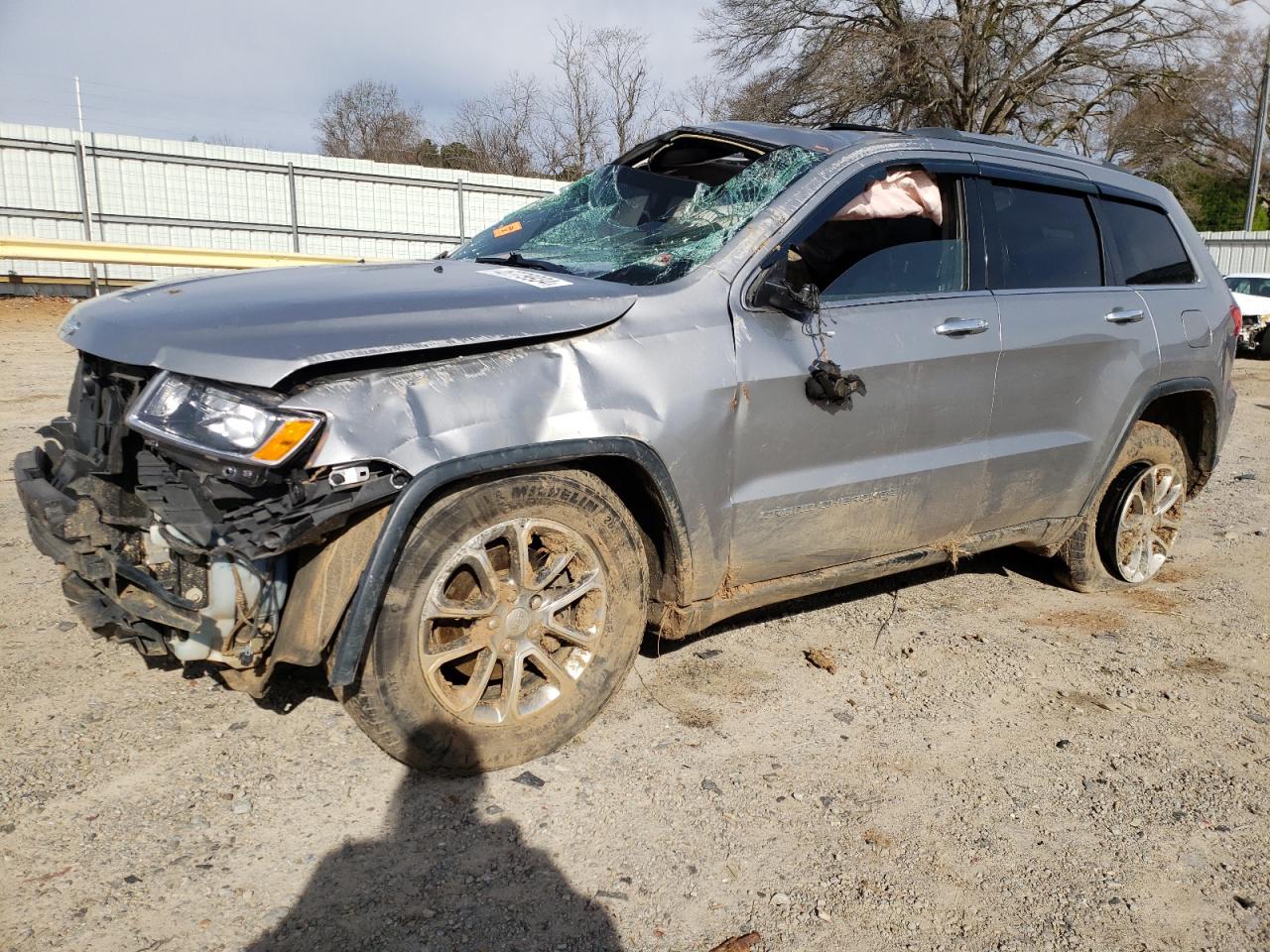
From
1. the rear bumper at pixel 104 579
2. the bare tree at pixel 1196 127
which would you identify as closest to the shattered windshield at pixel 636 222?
the rear bumper at pixel 104 579

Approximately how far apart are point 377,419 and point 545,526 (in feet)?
1.99

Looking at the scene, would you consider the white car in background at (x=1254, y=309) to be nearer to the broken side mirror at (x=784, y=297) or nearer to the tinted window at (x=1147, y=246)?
the tinted window at (x=1147, y=246)

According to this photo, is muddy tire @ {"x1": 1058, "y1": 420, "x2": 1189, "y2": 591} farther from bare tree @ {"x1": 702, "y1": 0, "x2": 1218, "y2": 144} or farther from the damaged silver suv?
bare tree @ {"x1": 702, "y1": 0, "x2": 1218, "y2": 144}

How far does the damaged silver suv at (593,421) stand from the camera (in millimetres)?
2467

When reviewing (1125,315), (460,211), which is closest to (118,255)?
(460,211)

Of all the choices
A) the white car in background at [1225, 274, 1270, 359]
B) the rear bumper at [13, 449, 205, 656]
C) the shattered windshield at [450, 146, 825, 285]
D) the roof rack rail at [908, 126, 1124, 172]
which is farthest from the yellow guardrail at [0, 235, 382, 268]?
the white car in background at [1225, 274, 1270, 359]

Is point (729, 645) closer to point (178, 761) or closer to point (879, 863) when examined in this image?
point (879, 863)

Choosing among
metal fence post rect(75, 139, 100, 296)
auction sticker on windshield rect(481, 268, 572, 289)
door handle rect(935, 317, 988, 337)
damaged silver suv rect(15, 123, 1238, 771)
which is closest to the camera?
damaged silver suv rect(15, 123, 1238, 771)

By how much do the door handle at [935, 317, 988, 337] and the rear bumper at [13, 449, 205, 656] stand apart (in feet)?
8.58

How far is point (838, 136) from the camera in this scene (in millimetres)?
3598

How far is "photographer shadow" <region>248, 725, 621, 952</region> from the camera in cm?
222

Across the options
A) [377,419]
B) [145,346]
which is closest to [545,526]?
[377,419]

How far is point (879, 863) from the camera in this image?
8.48ft

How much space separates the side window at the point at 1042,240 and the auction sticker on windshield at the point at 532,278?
1778 millimetres
